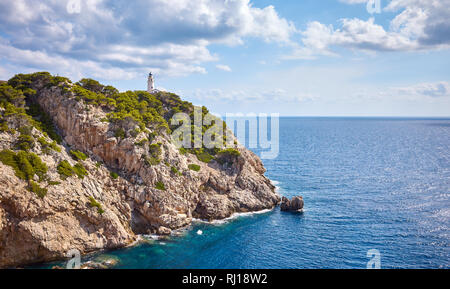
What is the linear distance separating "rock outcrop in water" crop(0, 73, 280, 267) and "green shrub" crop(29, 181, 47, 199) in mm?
132

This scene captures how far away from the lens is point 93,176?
4747 cm

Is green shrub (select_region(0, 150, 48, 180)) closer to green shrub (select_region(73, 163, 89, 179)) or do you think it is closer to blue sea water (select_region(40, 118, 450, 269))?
green shrub (select_region(73, 163, 89, 179))

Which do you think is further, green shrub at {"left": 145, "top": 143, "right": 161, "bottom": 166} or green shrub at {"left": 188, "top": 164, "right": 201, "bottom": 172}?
green shrub at {"left": 188, "top": 164, "right": 201, "bottom": 172}

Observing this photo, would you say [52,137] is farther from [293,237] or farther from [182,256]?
[293,237]

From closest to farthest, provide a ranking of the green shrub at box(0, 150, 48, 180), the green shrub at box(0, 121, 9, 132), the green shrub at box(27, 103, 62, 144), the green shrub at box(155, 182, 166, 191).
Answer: the green shrub at box(0, 150, 48, 180), the green shrub at box(0, 121, 9, 132), the green shrub at box(27, 103, 62, 144), the green shrub at box(155, 182, 166, 191)

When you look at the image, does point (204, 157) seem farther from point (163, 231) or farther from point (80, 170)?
point (80, 170)

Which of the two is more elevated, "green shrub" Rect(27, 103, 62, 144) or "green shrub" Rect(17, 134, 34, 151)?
"green shrub" Rect(27, 103, 62, 144)

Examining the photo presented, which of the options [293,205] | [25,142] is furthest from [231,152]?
[25,142]

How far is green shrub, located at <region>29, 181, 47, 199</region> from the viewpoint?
38469 mm

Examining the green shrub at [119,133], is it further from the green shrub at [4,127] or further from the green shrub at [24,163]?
the green shrub at [4,127]

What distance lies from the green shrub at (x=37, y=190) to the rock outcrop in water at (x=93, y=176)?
5.2 inches

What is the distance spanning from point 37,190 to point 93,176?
9.47 meters

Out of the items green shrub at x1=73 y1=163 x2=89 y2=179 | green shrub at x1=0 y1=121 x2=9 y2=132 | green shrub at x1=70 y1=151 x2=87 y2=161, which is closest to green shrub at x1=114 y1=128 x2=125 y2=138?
green shrub at x1=70 y1=151 x2=87 y2=161
